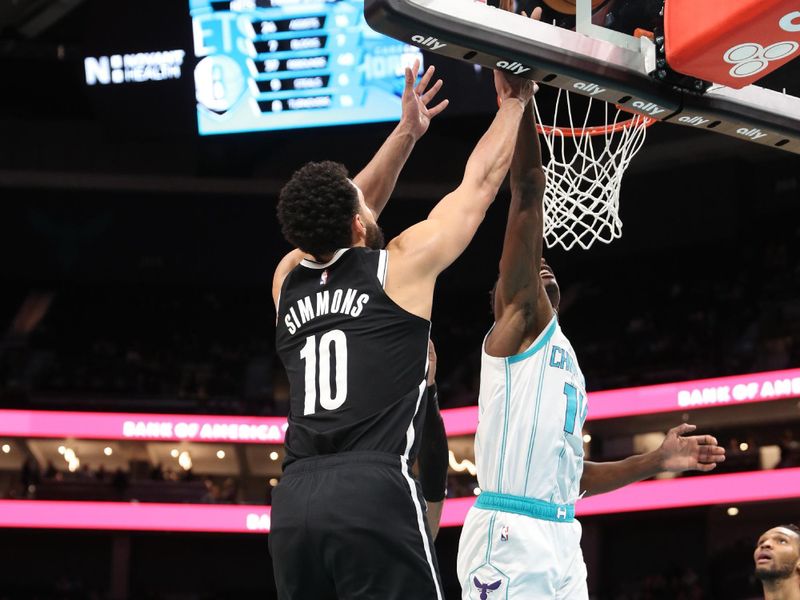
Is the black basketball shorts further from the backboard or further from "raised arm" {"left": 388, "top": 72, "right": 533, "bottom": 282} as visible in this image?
the backboard

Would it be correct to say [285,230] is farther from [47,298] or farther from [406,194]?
[47,298]

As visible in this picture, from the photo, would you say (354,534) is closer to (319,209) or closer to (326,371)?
(326,371)

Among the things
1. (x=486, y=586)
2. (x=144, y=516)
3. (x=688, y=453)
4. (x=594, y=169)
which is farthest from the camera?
(x=144, y=516)

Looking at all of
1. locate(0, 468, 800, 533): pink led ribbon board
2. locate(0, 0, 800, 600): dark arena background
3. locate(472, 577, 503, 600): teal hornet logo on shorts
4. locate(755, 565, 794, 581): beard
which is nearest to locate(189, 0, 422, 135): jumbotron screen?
locate(0, 0, 800, 600): dark arena background

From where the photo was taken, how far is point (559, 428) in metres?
3.92

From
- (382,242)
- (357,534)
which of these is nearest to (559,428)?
(382,242)

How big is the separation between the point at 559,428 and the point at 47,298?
1997 cm

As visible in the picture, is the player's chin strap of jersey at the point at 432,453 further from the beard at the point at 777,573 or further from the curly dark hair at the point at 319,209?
the beard at the point at 777,573

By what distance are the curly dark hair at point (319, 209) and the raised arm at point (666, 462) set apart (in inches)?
68.4

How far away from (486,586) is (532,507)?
309 mm

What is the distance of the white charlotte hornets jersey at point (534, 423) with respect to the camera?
153 inches

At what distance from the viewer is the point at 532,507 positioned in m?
3.87

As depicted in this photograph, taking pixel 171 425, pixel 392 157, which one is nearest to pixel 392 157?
pixel 392 157

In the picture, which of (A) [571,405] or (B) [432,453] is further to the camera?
(B) [432,453]
